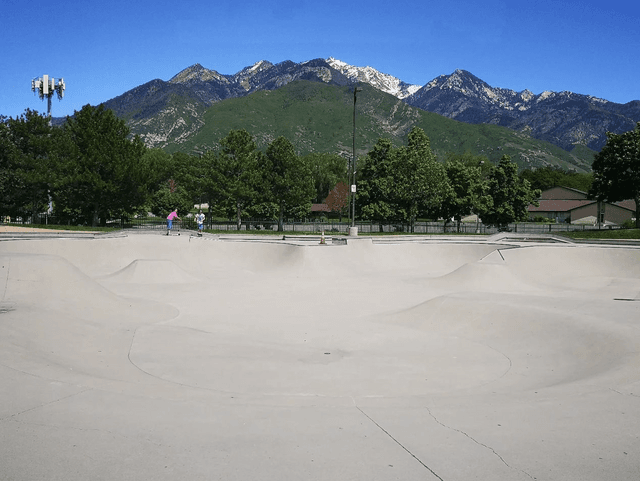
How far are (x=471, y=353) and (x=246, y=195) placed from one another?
41.5 m

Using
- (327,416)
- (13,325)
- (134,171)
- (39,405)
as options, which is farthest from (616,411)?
(134,171)

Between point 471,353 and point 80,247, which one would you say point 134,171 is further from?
point 471,353

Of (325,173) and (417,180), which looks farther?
(325,173)

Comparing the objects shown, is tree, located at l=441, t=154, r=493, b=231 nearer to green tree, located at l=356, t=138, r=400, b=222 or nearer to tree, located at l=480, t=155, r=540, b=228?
tree, located at l=480, t=155, r=540, b=228

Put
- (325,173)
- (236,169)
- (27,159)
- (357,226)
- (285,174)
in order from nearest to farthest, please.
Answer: (27,159)
(236,169)
(285,174)
(357,226)
(325,173)

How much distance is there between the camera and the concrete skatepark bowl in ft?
16.6

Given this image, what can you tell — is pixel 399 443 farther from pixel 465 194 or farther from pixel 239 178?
pixel 465 194

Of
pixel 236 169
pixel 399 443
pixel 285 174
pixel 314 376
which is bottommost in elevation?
pixel 314 376

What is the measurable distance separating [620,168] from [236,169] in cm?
4142

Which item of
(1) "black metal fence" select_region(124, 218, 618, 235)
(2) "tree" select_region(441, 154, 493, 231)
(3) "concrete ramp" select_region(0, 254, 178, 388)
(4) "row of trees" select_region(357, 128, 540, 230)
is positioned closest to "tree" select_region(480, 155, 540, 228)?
(4) "row of trees" select_region(357, 128, 540, 230)

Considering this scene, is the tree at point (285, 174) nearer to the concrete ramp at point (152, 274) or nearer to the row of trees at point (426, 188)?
the row of trees at point (426, 188)

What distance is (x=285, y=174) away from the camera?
5325 cm

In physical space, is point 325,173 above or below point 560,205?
above

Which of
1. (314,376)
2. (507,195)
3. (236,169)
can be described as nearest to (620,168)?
(507,195)
